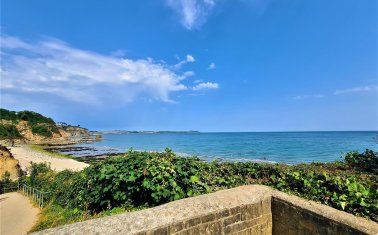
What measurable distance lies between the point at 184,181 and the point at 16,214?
468 inches

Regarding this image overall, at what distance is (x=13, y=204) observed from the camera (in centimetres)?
1479

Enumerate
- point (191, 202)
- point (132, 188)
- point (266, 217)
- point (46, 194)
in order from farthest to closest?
point (46, 194)
point (132, 188)
point (266, 217)
point (191, 202)

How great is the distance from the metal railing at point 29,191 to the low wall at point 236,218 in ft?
38.5

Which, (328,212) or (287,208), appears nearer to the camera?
(328,212)

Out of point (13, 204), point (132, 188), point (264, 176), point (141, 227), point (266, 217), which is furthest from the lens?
point (13, 204)

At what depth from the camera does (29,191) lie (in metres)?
16.0

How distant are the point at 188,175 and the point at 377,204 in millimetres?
3586

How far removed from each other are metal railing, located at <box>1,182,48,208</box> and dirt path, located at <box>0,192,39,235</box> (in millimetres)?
306

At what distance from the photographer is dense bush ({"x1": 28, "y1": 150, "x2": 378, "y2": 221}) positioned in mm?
4695

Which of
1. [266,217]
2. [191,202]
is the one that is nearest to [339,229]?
[266,217]

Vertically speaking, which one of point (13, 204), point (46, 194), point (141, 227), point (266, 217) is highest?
point (141, 227)

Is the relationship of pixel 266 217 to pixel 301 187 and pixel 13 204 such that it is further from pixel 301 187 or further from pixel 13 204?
pixel 13 204

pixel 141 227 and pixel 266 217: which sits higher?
pixel 141 227

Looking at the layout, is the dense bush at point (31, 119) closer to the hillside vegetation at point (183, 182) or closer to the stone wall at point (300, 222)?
the hillside vegetation at point (183, 182)
